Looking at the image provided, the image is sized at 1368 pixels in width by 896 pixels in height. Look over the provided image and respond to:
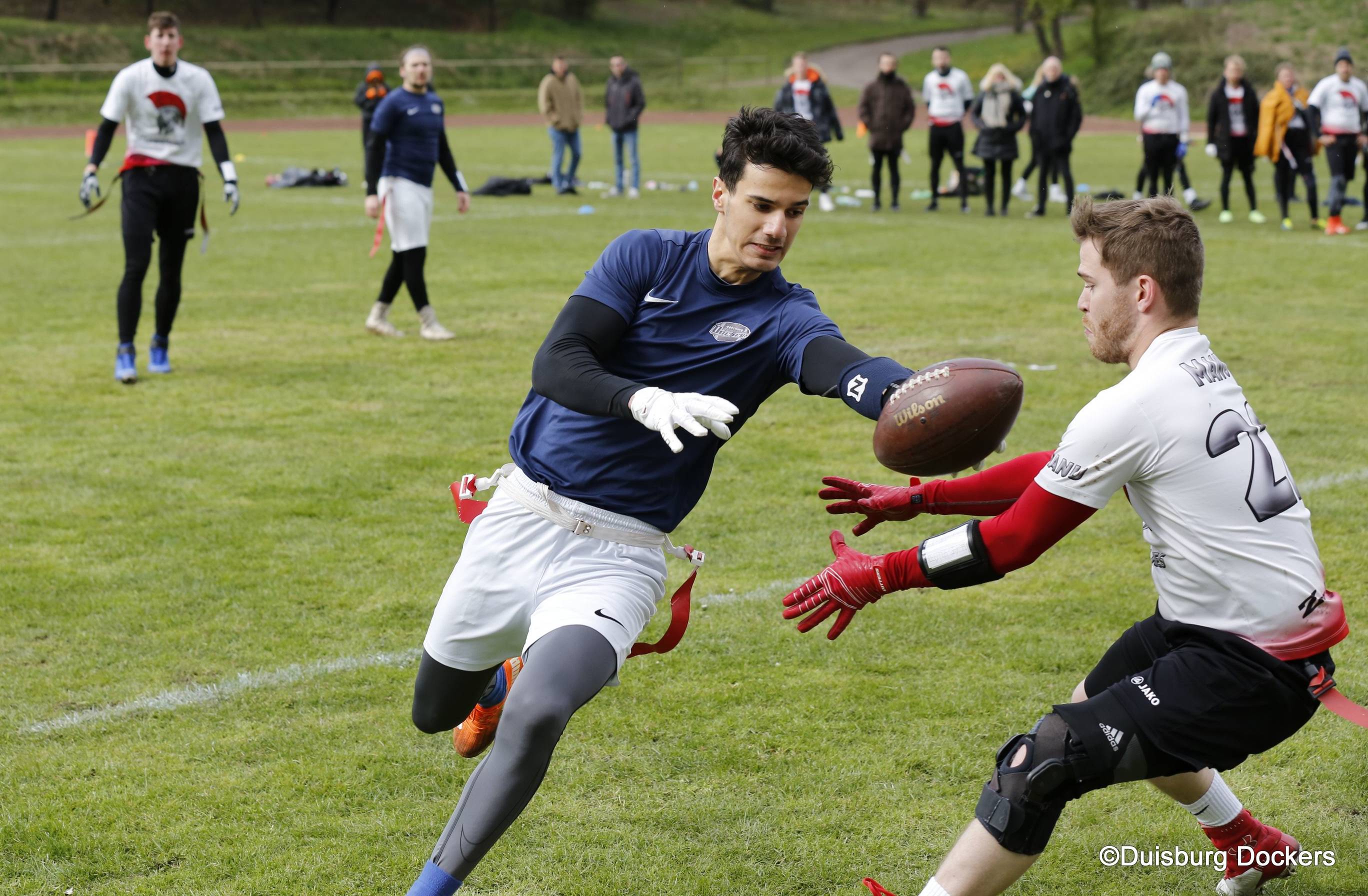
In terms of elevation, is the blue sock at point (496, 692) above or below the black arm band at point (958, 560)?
below

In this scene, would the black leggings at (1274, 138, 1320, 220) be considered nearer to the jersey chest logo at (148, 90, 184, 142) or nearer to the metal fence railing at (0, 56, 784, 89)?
the jersey chest logo at (148, 90, 184, 142)

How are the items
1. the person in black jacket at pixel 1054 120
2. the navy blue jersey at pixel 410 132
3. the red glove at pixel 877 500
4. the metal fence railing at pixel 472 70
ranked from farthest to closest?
the metal fence railing at pixel 472 70
the person in black jacket at pixel 1054 120
the navy blue jersey at pixel 410 132
the red glove at pixel 877 500

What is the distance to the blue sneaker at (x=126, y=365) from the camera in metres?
9.79

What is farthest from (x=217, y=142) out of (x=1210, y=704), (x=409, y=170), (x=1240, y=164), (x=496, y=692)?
(x=1240, y=164)

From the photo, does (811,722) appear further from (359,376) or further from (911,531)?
(359,376)

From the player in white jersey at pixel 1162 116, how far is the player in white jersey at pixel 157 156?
504 inches

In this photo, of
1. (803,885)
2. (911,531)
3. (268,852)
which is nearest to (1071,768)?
(803,885)

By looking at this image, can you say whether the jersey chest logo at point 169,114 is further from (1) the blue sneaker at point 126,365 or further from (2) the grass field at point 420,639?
(2) the grass field at point 420,639

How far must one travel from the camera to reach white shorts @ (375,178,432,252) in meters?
11.0

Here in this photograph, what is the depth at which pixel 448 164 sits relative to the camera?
11547 millimetres

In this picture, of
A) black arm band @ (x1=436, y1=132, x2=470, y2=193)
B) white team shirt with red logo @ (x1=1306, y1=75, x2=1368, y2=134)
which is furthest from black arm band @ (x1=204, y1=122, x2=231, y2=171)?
white team shirt with red logo @ (x1=1306, y1=75, x2=1368, y2=134)

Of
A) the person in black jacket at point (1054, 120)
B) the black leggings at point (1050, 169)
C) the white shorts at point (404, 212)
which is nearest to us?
the white shorts at point (404, 212)

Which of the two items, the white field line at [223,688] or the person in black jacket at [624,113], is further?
the person in black jacket at [624,113]

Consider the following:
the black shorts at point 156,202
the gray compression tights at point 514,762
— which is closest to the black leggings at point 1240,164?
the black shorts at point 156,202
